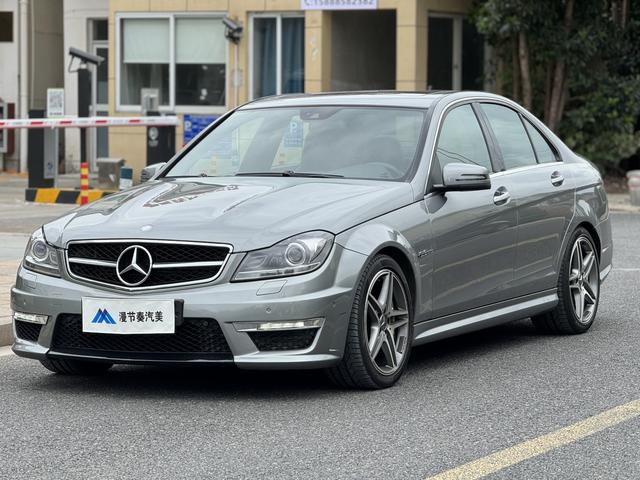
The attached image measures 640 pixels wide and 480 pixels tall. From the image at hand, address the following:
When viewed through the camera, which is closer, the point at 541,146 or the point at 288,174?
the point at 288,174

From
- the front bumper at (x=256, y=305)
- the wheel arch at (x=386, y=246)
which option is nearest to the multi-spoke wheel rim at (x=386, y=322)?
the wheel arch at (x=386, y=246)

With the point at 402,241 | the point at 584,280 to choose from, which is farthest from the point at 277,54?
the point at 402,241

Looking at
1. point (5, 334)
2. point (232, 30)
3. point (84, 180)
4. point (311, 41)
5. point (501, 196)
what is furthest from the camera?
point (232, 30)

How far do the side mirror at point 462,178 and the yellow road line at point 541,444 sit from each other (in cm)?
147

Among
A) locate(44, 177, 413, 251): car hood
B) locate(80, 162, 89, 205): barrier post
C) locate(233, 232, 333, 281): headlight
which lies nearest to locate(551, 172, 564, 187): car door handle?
locate(44, 177, 413, 251): car hood

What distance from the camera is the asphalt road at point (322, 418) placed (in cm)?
560

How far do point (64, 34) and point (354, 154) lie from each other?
24.2 metres

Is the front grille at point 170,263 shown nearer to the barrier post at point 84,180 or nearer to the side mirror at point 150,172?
the side mirror at point 150,172

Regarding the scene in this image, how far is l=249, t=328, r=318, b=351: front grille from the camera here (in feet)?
22.3

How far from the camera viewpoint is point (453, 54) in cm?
2817

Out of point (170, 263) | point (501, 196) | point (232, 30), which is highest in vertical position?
point (232, 30)

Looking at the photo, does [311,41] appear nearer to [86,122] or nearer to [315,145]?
[86,122]

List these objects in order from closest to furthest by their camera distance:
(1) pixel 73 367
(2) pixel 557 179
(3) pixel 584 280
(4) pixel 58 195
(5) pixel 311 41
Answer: (1) pixel 73 367 < (2) pixel 557 179 < (3) pixel 584 280 < (4) pixel 58 195 < (5) pixel 311 41

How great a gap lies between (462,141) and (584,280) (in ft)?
5.22
